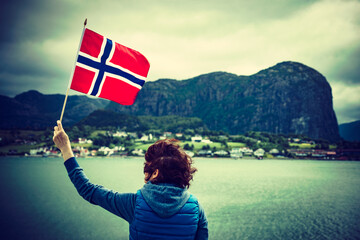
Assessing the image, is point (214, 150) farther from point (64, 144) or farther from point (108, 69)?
point (64, 144)

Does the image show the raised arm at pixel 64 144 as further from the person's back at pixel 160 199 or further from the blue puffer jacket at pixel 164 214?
the blue puffer jacket at pixel 164 214

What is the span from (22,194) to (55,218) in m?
18.8

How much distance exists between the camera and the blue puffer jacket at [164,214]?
219 centimetres

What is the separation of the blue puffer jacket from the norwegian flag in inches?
156

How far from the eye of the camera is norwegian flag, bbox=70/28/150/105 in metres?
5.40

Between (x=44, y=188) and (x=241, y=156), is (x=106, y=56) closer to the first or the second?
(x=44, y=188)

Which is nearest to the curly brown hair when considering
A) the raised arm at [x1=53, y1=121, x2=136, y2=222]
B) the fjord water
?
the raised arm at [x1=53, y1=121, x2=136, y2=222]

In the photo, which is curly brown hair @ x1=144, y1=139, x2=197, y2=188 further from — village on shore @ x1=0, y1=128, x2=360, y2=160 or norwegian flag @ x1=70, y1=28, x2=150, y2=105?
village on shore @ x1=0, y1=128, x2=360, y2=160

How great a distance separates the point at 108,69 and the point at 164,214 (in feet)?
14.2

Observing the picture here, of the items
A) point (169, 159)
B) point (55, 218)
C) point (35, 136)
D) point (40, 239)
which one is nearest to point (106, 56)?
point (169, 159)

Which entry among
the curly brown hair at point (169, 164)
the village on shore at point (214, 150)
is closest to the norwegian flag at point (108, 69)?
the curly brown hair at point (169, 164)

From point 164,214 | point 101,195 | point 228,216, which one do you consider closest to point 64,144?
point 101,195

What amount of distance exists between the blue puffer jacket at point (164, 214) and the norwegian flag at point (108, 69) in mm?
3969

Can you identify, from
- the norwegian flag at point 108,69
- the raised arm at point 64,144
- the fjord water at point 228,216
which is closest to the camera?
the raised arm at point 64,144
